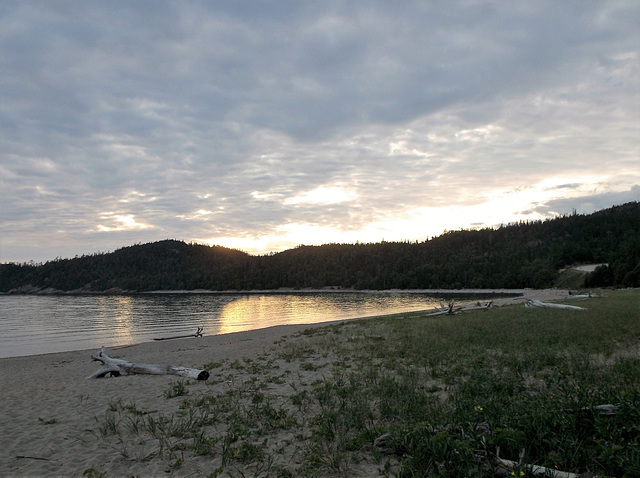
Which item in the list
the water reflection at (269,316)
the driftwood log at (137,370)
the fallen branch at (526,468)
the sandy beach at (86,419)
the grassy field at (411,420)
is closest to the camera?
the fallen branch at (526,468)

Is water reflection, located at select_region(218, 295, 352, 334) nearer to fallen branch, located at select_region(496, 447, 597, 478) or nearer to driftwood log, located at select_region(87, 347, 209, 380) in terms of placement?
driftwood log, located at select_region(87, 347, 209, 380)

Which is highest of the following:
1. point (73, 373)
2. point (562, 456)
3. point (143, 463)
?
point (562, 456)

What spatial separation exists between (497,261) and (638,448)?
177m

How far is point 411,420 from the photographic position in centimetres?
612

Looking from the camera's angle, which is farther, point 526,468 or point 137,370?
point 137,370

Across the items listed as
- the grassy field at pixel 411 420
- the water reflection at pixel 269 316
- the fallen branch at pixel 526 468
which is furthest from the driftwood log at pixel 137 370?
the water reflection at pixel 269 316

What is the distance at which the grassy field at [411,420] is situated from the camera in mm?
4656

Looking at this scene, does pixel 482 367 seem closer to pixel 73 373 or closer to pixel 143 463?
pixel 143 463

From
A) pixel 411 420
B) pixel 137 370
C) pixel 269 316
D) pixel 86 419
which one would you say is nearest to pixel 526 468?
pixel 411 420

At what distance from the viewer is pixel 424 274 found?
16975cm

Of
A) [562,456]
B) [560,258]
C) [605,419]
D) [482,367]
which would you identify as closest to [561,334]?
[482,367]

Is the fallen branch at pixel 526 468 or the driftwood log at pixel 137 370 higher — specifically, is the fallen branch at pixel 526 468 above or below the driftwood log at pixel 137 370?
above

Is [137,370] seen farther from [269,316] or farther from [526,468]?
[269,316]

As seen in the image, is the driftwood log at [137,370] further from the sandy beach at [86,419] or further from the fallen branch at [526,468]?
the fallen branch at [526,468]
